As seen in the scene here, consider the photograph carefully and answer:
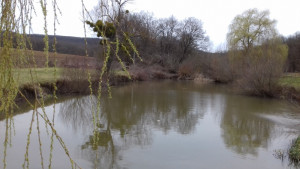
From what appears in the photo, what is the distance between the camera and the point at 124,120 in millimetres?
7254

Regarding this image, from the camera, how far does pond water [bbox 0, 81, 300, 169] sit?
4.46m

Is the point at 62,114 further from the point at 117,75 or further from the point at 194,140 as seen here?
the point at 117,75

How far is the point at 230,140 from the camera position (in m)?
5.89

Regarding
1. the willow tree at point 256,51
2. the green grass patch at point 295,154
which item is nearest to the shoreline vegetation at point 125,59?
the willow tree at point 256,51

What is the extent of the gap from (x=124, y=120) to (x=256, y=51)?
37.1 feet

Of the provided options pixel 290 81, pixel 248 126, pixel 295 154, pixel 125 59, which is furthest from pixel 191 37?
pixel 295 154

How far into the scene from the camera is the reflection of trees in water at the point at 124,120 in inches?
193

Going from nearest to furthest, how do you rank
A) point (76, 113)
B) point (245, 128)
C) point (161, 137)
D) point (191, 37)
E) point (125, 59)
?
point (161, 137), point (245, 128), point (76, 113), point (125, 59), point (191, 37)

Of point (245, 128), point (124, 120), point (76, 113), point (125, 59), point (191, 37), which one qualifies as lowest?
point (245, 128)

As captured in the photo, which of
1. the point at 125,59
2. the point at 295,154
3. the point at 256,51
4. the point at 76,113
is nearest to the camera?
the point at 295,154

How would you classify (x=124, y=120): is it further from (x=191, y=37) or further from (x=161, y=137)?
(x=191, y=37)

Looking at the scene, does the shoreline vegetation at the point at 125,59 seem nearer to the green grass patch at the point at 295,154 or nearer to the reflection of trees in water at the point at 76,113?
the reflection of trees in water at the point at 76,113

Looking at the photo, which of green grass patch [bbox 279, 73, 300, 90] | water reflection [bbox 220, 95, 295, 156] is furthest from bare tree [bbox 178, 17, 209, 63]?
water reflection [bbox 220, 95, 295, 156]

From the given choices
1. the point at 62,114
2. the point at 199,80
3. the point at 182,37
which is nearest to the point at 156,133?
the point at 62,114
